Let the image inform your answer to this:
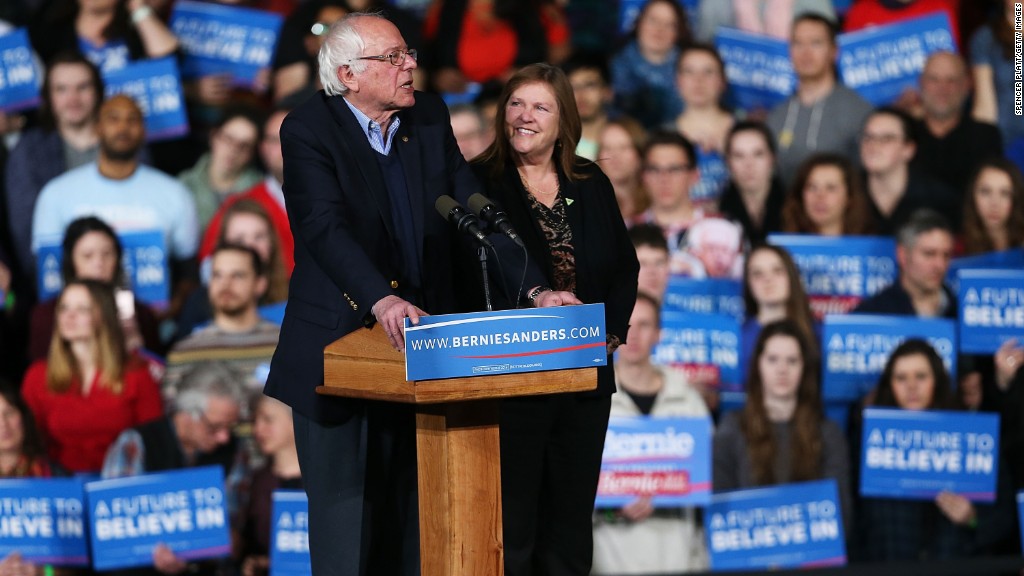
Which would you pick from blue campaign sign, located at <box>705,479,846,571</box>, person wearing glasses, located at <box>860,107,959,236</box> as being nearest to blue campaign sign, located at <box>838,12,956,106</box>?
person wearing glasses, located at <box>860,107,959,236</box>

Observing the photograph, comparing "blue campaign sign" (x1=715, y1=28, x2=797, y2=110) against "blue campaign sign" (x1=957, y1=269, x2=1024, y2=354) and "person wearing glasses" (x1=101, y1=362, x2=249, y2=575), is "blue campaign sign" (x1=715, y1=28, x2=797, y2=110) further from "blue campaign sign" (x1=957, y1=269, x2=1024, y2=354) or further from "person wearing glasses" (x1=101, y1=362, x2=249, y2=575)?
"person wearing glasses" (x1=101, y1=362, x2=249, y2=575)

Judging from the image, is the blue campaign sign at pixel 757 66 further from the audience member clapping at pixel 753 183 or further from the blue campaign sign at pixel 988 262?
the blue campaign sign at pixel 988 262

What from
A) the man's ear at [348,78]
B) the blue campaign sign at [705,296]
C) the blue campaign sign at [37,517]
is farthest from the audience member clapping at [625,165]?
the man's ear at [348,78]

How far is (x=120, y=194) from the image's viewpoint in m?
6.52

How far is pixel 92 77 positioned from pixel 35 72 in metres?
0.35

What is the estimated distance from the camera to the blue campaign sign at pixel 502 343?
9.30 feet

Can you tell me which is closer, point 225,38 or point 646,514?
point 646,514

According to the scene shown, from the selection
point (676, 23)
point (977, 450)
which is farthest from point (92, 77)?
point (977, 450)

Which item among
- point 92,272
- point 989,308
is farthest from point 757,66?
point 92,272

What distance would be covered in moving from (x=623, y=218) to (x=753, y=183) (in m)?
1.78

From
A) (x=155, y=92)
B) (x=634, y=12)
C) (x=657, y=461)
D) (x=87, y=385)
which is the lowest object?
(x=657, y=461)

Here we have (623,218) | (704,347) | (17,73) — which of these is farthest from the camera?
(17,73)

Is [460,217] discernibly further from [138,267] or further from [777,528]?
[138,267]

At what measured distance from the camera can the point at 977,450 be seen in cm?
566
